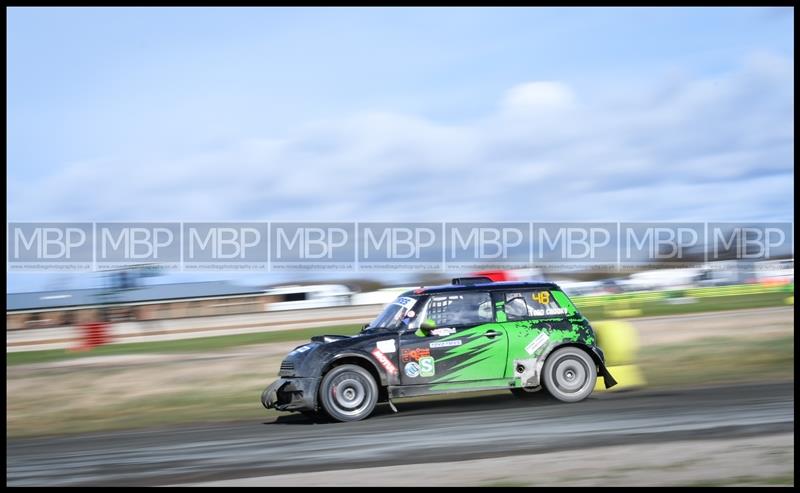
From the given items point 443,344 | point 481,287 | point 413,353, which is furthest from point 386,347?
point 481,287

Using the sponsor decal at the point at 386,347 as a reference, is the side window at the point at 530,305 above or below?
above

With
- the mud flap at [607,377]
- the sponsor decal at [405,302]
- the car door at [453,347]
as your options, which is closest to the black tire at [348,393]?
the car door at [453,347]

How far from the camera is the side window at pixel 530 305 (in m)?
11.9

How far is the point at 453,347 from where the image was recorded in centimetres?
1149

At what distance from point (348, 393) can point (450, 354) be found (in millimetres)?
1429

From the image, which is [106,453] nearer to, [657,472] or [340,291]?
[657,472]

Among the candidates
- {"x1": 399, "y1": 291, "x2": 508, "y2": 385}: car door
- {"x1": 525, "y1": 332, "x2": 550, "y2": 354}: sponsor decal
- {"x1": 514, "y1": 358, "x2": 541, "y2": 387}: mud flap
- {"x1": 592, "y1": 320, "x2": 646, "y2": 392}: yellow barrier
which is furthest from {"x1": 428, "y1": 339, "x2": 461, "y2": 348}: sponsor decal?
{"x1": 592, "y1": 320, "x2": 646, "y2": 392}: yellow barrier

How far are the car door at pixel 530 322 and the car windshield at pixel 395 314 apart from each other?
46.7 inches

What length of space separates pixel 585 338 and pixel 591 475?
5.16 m

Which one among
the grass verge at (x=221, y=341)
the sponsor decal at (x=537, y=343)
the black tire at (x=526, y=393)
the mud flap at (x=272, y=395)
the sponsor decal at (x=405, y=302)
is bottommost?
the grass verge at (x=221, y=341)

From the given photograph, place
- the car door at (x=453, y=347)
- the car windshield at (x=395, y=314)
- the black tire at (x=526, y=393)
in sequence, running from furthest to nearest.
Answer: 1. the black tire at (x=526, y=393)
2. the car windshield at (x=395, y=314)
3. the car door at (x=453, y=347)

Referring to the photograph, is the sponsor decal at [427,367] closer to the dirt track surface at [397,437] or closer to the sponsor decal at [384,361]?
the sponsor decal at [384,361]

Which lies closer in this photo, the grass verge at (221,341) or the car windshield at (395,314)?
the car windshield at (395,314)

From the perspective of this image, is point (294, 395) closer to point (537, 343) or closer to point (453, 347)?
point (453, 347)
